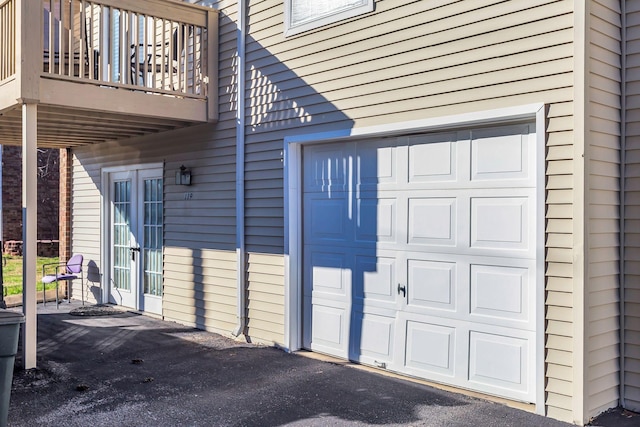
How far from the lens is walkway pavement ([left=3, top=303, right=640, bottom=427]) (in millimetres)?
4312

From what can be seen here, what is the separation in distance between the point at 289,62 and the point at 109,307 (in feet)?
16.3

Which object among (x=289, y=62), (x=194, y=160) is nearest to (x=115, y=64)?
(x=194, y=160)

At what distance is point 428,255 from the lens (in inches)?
204

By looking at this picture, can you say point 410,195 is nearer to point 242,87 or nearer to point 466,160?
point 466,160

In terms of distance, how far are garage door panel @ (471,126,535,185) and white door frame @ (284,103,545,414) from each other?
0.10 m

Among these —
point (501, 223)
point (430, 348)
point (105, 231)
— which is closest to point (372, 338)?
point (430, 348)

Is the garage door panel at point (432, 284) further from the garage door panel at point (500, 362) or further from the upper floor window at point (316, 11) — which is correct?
the upper floor window at point (316, 11)

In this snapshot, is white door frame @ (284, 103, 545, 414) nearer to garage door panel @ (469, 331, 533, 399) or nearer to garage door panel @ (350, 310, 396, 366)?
garage door panel @ (469, 331, 533, 399)

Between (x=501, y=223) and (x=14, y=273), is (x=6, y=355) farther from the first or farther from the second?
(x=14, y=273)

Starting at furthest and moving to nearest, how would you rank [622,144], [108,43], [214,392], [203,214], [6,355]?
[203,214], [108,43], [214,392], [622,144], [6,355]

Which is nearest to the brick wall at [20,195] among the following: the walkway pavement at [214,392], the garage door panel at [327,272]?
the walkway pavement at [214,392]

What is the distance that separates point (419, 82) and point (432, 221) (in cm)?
116

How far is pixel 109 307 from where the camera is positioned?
9148mm

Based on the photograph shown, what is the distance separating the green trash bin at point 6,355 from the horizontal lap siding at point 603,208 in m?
3.72
